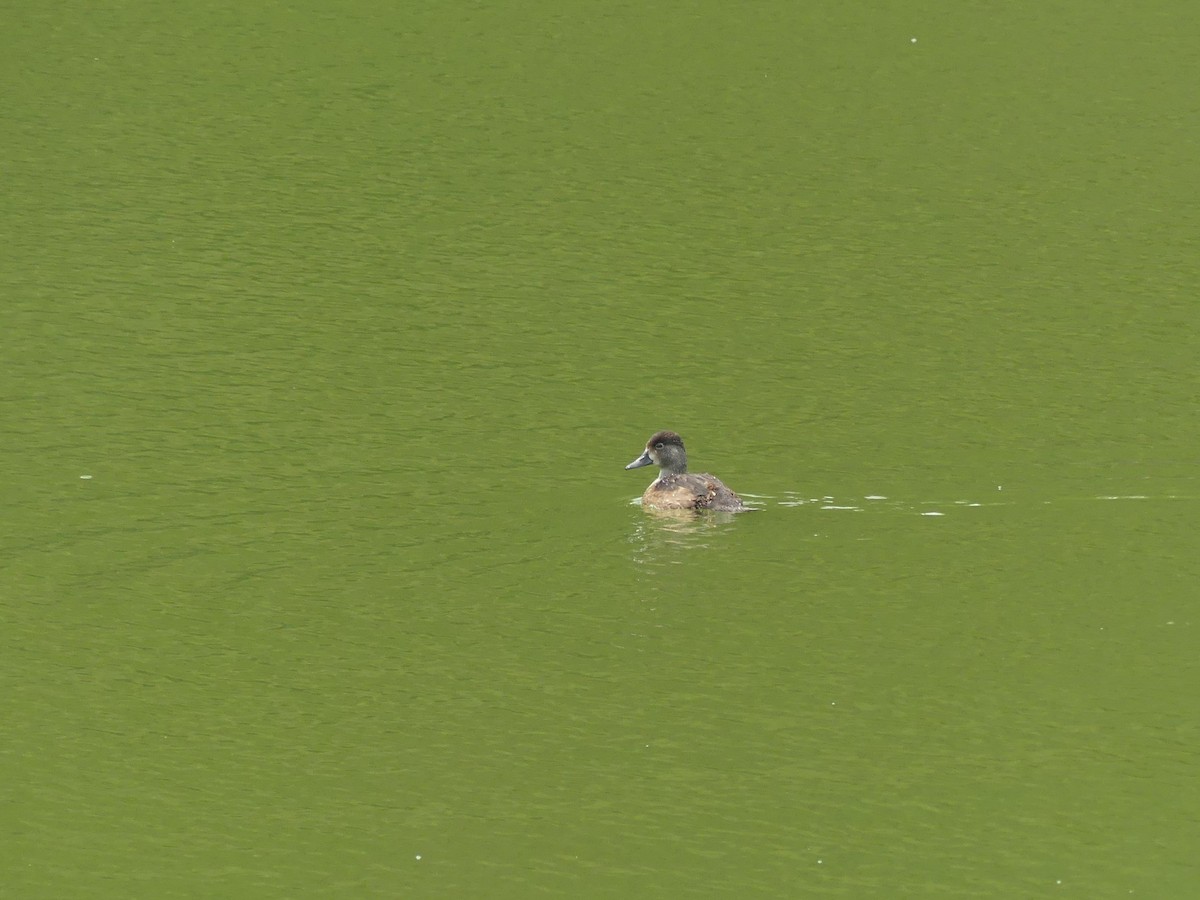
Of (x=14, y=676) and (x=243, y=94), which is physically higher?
(x=243, y=94)

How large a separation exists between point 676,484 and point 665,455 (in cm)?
36

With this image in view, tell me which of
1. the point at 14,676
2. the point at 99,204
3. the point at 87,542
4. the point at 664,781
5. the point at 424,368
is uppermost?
the point at 99,204

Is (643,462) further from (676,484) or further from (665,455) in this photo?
(676,484)

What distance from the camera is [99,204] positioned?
20156 mm

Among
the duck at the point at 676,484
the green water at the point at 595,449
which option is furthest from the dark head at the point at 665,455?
the green water at the point at 595,449

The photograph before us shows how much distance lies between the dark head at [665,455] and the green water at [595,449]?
0.81 feet

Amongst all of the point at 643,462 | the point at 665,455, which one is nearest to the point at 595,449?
the point at 643,462

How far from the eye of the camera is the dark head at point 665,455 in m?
14.4

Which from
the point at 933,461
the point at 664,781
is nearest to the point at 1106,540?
the point at 933,461

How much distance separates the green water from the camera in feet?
31.5

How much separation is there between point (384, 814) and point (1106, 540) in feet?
18.7

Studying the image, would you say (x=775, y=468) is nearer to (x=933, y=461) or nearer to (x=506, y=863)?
(x=933, y=461)

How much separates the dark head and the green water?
0.81 feet

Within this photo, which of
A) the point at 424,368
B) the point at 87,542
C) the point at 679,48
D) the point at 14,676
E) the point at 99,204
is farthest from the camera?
the point at 679,48
